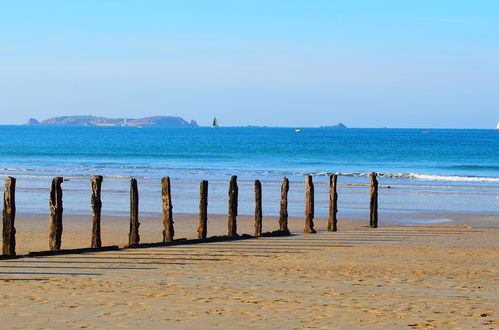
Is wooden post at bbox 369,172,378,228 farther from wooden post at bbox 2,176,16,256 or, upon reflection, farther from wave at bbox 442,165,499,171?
wave at bbox 442,165,499,171

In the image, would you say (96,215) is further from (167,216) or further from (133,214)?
(167,216)

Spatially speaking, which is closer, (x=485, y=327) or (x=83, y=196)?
(x=485, y=327)

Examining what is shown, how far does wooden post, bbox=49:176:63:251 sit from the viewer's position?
53.8 feet

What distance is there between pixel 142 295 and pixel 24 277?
103 inches

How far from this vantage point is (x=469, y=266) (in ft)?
48.3

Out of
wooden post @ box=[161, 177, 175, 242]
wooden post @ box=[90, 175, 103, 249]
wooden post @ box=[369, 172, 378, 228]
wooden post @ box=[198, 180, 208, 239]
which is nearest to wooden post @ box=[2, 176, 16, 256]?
wooden post @ box=[90, 175, 103, 249]

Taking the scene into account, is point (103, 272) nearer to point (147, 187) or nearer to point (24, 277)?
point (24, 277)

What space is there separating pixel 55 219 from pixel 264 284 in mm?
6339

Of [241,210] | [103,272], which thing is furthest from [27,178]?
[103,272]

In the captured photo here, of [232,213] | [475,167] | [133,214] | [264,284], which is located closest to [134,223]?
[133,214]

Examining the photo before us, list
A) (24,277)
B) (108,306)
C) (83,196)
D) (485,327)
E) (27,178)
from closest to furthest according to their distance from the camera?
(485,327) < (108,306) < (24,277) < (83,196) < (27,178)

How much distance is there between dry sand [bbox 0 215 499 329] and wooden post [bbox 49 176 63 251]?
2.85 ft

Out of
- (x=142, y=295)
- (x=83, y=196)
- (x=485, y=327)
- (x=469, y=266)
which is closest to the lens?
(x=485, y=327)

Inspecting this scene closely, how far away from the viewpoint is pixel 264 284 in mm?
12102
